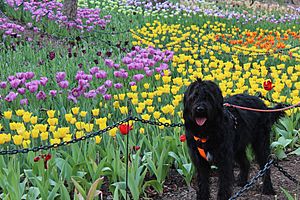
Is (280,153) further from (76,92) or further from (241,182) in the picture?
(76,92)

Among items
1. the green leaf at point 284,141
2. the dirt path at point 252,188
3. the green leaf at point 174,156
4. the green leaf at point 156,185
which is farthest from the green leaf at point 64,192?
the green leaf at point 284,141

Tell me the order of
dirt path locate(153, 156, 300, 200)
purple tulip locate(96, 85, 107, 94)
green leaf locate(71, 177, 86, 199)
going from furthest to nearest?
purple tulip locate(96, 85, 107, 94)
dirt path locate(153, 156, 300, 200)
green leaf locate(71, 177, 86, 199)

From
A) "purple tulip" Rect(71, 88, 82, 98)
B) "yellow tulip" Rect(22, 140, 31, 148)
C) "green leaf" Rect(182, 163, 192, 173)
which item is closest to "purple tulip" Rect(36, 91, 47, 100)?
"purple tulip" Rect(71, 88, 82, 98)

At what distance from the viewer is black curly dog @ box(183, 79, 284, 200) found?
3359mm

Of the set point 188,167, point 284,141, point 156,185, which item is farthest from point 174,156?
point 284,141

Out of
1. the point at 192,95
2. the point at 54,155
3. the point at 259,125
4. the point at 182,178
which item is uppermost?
the point at 192,95

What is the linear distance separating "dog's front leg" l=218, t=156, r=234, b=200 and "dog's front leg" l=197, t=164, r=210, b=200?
4.5 inches

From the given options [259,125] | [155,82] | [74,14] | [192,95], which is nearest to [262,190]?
[259,125]

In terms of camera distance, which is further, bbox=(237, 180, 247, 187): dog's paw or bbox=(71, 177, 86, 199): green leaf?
bbox=(237, 180, 247, 187): dog's paw

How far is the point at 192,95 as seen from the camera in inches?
133

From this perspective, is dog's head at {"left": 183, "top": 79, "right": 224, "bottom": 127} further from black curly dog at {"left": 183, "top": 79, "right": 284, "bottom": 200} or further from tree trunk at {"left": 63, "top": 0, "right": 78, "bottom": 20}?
tree trunk at {"left": 63, "top": 0, "right": 78, "bottom": 20}

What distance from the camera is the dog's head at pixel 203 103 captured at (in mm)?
3291

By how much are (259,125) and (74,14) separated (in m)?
7.86

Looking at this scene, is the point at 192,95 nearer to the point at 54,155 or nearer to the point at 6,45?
the point at 54,155
